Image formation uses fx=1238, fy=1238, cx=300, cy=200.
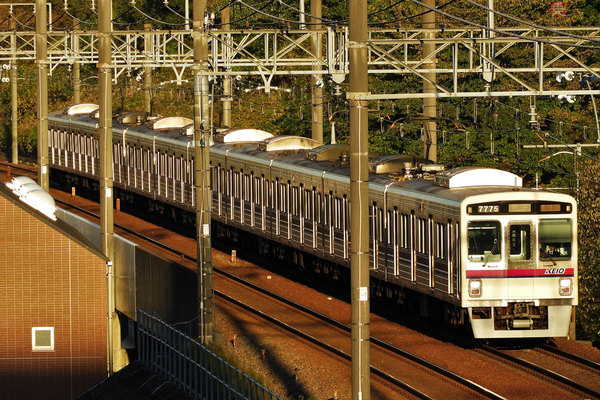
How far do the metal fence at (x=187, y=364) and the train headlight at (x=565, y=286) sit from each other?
506 centimetres

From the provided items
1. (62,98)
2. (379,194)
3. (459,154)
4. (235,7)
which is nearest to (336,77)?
(379,194)

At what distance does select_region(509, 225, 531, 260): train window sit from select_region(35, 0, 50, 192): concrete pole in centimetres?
1362

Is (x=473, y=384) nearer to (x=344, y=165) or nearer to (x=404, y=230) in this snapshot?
(x=404, y=230)

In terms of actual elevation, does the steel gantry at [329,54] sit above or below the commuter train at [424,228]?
above

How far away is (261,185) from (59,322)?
807cm

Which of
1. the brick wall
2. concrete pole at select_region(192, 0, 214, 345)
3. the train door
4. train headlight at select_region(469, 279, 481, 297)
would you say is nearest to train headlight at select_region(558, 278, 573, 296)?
the train door

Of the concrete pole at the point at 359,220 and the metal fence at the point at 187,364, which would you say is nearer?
the concrete pole at the point at 359,220

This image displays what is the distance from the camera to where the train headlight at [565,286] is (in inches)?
749

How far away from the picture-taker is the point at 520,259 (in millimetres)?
18984

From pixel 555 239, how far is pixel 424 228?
2298 millimetres

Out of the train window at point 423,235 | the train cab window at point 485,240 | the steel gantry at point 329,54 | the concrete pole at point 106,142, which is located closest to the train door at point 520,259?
the train cab window at point 485,240

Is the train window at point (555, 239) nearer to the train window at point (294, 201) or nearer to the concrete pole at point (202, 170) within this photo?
the concrete pole at point (202, 170)

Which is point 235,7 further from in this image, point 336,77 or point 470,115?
point 336,77

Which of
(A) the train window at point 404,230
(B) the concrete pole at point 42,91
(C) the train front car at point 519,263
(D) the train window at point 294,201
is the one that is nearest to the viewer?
(C) the train front car at point 519,263
